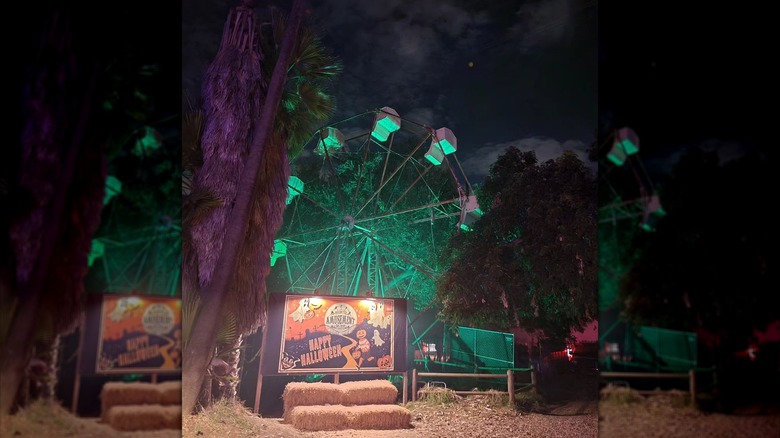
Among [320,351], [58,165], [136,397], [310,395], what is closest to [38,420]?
[136,397]

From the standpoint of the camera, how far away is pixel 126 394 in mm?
1896

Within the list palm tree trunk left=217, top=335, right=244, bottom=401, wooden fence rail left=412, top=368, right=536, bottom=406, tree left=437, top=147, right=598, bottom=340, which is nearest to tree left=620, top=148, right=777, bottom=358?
palm tree trunk left=217, top=335, right=244, bottom=401

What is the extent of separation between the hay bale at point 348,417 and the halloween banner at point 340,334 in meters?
0.61

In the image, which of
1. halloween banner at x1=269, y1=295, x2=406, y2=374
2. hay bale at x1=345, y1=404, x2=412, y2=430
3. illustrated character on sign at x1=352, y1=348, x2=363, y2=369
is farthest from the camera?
illustrated character on sign at x1=352, y1=348, x2=363, y2=369

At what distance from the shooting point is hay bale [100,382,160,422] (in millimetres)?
1842

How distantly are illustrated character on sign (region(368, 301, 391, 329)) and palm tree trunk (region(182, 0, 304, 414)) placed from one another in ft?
7.44

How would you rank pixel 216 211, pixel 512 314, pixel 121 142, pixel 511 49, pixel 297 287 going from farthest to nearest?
pixel 297 287 → pixel 512 314 → pixel 511 49 → pixel 216 211 → pixel 121 142

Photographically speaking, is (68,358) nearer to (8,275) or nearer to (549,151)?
(8,275)

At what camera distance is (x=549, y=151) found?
782 cm

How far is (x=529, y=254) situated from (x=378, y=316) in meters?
2.40

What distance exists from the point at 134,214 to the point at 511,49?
654 centimetres

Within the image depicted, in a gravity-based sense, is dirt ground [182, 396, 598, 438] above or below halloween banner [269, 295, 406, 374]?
below

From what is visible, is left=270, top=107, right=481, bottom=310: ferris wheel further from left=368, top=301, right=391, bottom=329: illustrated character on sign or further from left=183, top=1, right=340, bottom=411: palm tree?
left=183, top=1, right=340, bottom=411: palm tree

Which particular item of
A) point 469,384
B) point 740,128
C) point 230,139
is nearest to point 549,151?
point 469,384
